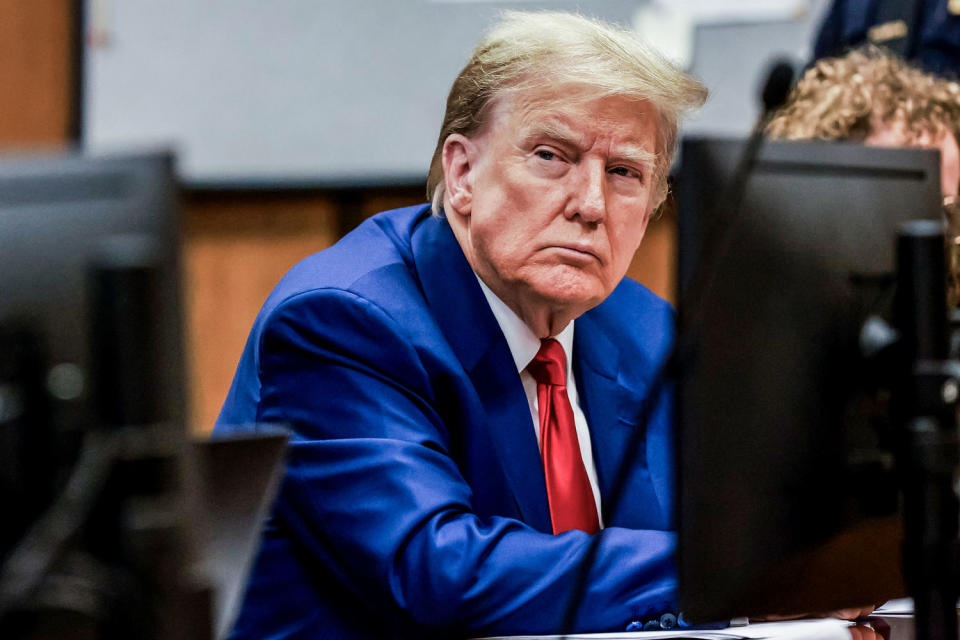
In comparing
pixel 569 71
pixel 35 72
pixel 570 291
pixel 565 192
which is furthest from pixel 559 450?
pixel 35 72

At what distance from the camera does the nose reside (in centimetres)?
129

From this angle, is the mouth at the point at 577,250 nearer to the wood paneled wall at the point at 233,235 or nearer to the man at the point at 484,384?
the man at the point at 484,384

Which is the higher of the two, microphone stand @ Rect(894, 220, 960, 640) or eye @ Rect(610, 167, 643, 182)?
eye @ Rect(610, 167, 643, 182)

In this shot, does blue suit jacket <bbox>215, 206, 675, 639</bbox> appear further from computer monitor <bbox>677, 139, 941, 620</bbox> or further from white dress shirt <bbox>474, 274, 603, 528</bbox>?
computer monitor <bbox>677, 139, 941, 620</bbox>

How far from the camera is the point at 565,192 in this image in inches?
51.3

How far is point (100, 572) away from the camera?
0.66 metres

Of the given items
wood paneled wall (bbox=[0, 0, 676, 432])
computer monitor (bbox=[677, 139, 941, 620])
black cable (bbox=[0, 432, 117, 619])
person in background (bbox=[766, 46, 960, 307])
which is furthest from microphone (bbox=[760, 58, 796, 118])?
wood paneled wall (bbox=[0, 0, 676, 432])

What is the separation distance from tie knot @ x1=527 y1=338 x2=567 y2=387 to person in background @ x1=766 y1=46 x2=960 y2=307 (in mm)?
623

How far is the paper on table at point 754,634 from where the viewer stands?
37.6 inches

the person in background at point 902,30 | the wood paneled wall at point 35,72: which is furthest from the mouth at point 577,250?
the wood paneled wall at point 35,72

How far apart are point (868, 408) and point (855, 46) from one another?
6.20ft

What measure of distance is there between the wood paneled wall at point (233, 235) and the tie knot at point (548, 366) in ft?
5.44

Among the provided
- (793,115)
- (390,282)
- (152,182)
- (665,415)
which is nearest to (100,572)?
(152,182)

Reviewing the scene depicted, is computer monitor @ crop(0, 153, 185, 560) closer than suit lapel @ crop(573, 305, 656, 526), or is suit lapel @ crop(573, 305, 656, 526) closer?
computer monitor @ crop(0, 153, 185, 560)
